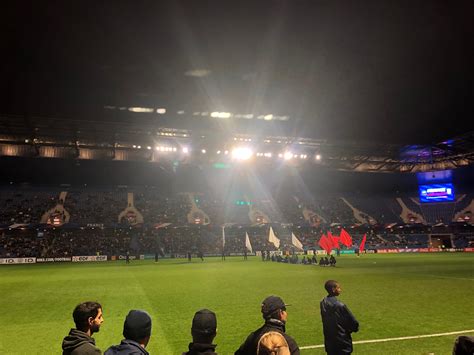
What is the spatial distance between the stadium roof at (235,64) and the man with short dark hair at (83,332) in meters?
10.1

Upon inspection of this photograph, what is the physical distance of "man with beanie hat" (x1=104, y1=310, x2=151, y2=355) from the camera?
3.27 meters

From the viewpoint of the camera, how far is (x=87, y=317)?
376 cm

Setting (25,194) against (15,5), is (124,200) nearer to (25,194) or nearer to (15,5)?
(25,194)

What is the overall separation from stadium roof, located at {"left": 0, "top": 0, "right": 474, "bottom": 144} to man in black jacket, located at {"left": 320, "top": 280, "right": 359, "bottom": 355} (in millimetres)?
9406

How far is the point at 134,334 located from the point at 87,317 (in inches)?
30.0

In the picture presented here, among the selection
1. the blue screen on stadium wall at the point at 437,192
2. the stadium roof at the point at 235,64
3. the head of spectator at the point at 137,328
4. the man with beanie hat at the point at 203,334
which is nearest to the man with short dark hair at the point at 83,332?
the head of spectator at the point at 137,328

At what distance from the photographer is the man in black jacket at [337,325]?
5477mm

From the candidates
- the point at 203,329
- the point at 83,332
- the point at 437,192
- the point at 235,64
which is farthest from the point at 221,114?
the point at 437,192

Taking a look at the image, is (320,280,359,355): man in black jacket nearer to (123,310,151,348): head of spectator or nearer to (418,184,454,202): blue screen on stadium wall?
(123,310,151,348): head of spectator

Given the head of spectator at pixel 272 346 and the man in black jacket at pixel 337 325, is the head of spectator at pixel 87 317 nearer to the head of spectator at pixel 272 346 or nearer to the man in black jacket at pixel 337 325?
the head of spectator at pixel 272 346

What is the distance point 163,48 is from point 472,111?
20.9 m

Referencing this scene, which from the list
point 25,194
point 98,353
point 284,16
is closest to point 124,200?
point 25,194

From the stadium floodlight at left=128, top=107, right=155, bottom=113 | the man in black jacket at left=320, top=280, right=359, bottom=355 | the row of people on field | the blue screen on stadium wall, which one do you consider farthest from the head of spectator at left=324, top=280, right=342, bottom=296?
the blue screen on stadium wall

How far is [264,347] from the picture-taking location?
2566mm
